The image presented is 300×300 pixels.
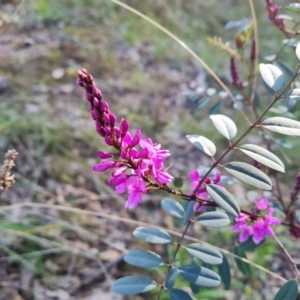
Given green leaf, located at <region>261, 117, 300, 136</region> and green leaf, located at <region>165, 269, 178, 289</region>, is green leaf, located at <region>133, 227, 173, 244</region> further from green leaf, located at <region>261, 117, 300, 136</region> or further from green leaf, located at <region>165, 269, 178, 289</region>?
green leaf, located at <region>261, 117, 300, 136</region>

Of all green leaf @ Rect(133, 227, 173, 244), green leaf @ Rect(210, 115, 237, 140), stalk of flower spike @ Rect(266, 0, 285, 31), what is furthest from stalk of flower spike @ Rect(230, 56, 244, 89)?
green leaf @ Rect(133, 227, 173, 244)

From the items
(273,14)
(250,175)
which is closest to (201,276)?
(250,175)

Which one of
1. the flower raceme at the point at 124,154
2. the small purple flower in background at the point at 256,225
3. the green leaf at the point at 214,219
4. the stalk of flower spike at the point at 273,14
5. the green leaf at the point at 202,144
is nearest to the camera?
the flower raceme at the point at 124,154

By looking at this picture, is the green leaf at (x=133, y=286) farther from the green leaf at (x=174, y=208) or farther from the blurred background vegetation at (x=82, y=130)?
the blurred background vegetation at (x=82, y=130)

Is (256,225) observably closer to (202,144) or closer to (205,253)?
(205,253)

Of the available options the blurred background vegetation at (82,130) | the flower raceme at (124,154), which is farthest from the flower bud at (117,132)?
the blurred background vegetation at (82,130)
